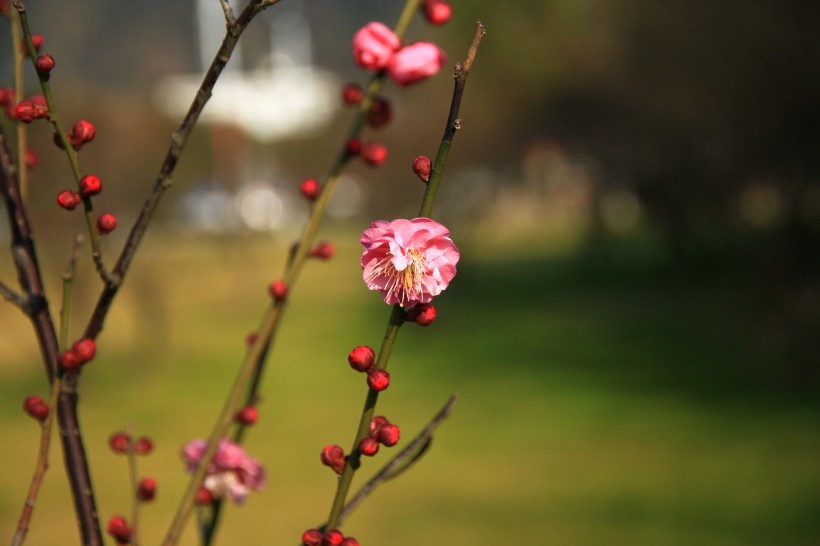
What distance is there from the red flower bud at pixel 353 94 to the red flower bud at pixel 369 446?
0.55 meters

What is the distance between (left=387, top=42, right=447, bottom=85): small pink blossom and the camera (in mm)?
1282

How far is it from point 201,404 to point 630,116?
710 cm

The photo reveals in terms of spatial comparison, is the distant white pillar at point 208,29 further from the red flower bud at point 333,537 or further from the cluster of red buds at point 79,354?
the red flower bud at point 333,537

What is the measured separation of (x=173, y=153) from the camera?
106 cm

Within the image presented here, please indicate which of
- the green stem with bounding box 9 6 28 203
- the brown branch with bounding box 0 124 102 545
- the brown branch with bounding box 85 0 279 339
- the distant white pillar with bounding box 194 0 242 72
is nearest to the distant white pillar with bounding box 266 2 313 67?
the distant white pillar with bounding box 194 0 242 72

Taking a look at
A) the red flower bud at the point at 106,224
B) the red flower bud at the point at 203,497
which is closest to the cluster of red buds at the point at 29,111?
the red flower bud at the point at 106,224

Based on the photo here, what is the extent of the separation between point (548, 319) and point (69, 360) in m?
12.7

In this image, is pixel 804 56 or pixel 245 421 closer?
pixel 245 421

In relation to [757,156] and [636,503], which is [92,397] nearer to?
[636,503]

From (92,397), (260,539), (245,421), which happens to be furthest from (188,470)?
(92,397)

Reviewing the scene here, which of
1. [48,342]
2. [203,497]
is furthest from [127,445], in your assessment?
[48,342]

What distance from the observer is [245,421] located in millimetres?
1362

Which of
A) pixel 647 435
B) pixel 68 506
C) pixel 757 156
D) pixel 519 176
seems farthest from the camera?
pixel 519 176

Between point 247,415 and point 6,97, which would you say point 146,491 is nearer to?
point 247,415
